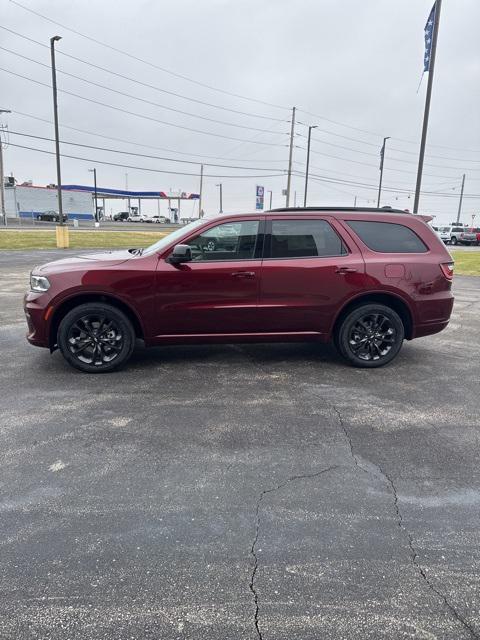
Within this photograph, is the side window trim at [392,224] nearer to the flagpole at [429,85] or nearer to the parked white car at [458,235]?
the flagpole at [429,85]

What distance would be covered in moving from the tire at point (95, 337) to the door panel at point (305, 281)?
161 cm

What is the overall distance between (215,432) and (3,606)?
199 cm

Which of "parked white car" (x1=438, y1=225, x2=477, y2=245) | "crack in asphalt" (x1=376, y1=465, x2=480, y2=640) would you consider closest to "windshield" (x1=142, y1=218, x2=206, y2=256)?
"crack in asphalt" (x1=376, y1=465, x2=480, y2=640)

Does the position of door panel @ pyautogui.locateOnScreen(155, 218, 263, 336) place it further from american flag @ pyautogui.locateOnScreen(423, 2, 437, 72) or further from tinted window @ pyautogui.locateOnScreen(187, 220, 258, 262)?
american flag @ pyautogui.locateOnScreen(423, 2, 437, 72)

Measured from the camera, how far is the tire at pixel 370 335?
5.61 metres

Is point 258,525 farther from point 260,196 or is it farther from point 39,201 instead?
point 39,201

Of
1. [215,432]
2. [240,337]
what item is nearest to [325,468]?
[215,432]

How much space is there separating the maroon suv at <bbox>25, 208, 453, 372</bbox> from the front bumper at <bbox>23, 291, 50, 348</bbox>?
0.01m

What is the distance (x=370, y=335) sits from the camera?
5.66 m

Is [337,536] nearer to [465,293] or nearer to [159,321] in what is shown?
[159,321]

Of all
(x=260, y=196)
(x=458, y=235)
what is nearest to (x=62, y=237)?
(x=260, y=196)

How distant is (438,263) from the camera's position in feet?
18.5

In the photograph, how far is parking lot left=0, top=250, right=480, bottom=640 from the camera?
213cm

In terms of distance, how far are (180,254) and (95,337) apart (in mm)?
1350
